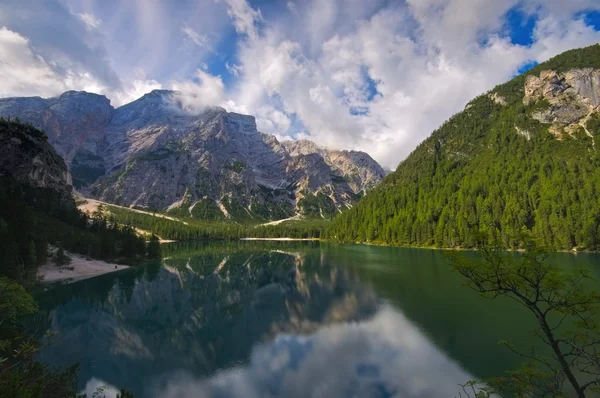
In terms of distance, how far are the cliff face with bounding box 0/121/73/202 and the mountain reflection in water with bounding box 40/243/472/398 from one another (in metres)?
95.3

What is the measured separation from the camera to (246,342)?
36.9 meters

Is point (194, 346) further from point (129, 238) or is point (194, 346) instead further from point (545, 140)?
point (545, 140)

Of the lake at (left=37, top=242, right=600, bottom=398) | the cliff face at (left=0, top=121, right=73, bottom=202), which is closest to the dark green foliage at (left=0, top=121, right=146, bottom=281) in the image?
the cliff face at (left=0, top=121, right=73, bottom=202)

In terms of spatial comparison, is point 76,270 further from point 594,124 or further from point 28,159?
point 594,124

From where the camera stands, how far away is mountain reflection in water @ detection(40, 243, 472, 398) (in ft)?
86.2

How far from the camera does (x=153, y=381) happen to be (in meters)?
27.7

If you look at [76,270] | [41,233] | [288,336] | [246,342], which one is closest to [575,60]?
[288,336]

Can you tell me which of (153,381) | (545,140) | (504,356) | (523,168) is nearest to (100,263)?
(153,381)

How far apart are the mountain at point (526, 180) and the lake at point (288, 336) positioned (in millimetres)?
53183

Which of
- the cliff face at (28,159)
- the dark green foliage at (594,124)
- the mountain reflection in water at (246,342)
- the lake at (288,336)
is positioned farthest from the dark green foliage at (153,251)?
the dark green foliage at (594,124)

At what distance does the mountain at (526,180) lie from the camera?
4390 inches

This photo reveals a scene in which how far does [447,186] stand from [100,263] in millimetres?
159754

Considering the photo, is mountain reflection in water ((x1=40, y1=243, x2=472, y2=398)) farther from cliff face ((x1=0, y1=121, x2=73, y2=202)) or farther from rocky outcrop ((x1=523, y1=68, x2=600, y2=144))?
rocky outcrop ((x1=523, y1=68, x2=600, y2=144))

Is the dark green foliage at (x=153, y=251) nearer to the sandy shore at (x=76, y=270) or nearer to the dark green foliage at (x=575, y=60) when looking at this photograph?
the sandy shore at (x=76, y=270)
